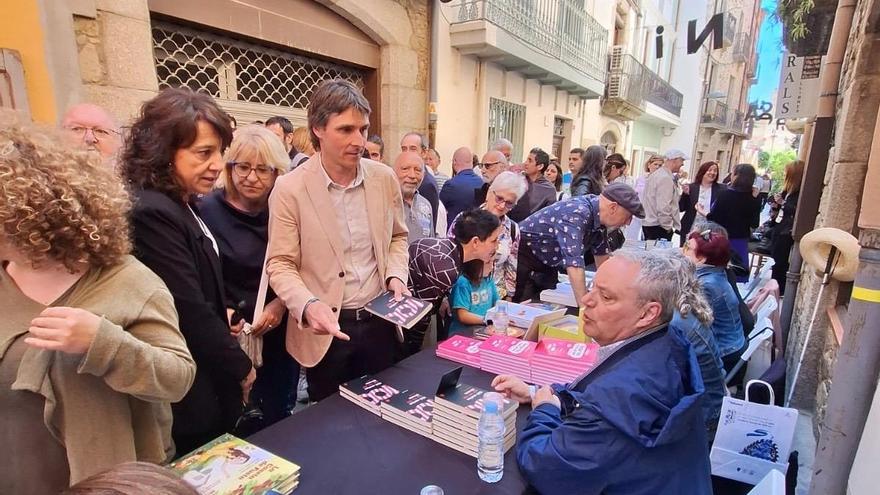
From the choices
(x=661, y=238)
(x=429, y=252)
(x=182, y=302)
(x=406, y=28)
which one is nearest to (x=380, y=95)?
(x=406, y=28)

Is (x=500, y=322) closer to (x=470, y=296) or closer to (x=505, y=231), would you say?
(x=470, y=296)

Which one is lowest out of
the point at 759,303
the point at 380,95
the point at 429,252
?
the point at 759,303

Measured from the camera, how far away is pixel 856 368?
1756 millimetres

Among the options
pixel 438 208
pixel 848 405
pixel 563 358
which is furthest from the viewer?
pixel 438 208

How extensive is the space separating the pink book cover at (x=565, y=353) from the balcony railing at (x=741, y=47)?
27.0 metres

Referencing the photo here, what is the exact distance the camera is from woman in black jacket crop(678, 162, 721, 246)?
708 cm

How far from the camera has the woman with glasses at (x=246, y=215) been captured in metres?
2.05

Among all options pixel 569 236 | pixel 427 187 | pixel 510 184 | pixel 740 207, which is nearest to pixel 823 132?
pixel 740 207

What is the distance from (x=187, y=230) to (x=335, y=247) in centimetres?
63

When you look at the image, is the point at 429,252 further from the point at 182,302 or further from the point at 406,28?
the point at 406,28

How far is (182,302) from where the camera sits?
138 cm

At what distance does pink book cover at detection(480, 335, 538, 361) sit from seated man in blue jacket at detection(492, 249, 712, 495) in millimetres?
532

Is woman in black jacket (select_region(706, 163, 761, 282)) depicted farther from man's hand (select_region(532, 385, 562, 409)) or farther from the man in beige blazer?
the man in beige blazer

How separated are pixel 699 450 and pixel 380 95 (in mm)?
5805
